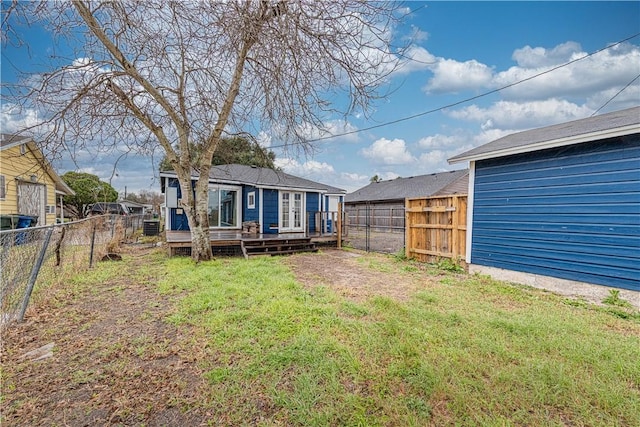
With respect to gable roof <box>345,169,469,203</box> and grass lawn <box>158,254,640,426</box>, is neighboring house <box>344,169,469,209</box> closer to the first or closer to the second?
gable roof <box>345,169,469,203</box>

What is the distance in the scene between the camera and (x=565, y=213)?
496 centimetres

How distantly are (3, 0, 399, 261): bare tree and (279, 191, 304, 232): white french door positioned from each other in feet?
15.1

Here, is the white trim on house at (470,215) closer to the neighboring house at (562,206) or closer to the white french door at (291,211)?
the neighboring house at (562,206)

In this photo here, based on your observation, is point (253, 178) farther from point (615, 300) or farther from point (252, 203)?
point (615, 300)

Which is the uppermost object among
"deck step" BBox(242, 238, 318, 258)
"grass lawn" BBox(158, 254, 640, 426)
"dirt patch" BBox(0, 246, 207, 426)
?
"deck step" BBox(242, 238, 318, 258)

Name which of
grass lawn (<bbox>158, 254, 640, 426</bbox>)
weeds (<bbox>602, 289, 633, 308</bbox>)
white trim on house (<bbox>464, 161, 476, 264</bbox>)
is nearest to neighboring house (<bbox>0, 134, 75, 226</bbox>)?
grass lawn (<bbox>158, 254, 640, 426</bbox>)

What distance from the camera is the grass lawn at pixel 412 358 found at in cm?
190

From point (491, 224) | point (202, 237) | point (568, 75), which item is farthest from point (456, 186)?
point (202, 237)

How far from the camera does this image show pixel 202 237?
755 cm

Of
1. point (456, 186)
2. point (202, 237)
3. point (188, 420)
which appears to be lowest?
point (188, 420)

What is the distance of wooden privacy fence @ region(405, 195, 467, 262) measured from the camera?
6695 mm

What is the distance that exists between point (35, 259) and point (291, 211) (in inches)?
351

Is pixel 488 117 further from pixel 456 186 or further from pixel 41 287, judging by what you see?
pixel 41 287

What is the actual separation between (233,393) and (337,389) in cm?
76
